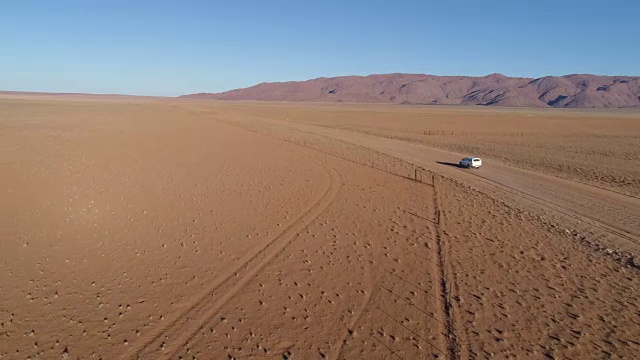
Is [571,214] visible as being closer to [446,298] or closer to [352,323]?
[446,298]

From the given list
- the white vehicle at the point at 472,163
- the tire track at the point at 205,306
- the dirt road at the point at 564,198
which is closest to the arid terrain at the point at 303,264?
the tire track at the point at 205,306

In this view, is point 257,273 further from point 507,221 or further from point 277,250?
point 507,221

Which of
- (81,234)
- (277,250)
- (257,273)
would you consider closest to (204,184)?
(81,234)

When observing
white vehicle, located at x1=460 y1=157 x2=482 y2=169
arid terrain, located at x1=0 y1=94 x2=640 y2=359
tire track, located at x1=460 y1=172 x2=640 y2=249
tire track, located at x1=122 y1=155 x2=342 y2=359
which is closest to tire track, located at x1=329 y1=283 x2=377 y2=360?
arid terrain, located at x1=0 y1=94 x2=640 y2=359

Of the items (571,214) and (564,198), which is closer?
(571,214)

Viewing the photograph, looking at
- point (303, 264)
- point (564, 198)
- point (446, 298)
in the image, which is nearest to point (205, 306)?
point (303, 264)

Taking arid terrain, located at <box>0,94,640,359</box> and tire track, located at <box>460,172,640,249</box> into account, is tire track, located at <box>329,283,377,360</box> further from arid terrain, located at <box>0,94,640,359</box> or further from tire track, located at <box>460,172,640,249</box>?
tire track, located at <box>460,172,640,249</box>
